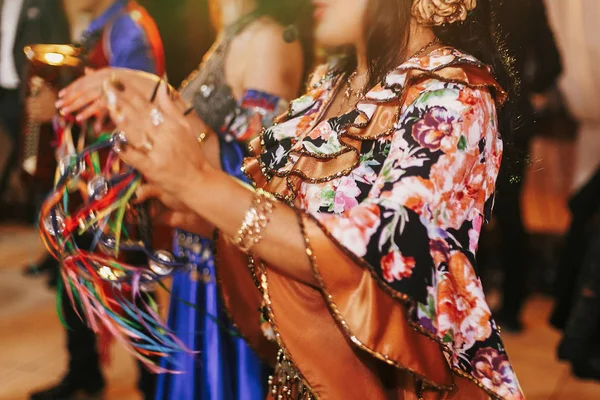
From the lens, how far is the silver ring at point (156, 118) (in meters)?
0.86

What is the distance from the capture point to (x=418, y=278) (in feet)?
2.82

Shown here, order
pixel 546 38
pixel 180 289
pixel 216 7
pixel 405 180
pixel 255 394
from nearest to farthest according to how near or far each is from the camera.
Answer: pixel 405 180
pixel 255 394
pixel 180 289
pixel 216 7
pixel 546 38

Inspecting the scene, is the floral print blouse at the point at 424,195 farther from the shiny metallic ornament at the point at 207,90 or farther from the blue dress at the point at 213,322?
the shiny metallic ornament at the point at 207,90

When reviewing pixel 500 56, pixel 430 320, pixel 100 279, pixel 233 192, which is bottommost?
pixel 100 279

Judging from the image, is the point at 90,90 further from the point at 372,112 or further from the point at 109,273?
the point at 372,112

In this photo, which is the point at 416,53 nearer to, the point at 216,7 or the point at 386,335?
the point at 386,335

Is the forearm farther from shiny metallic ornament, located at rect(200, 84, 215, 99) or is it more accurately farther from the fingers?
shiny metallic ornament, located at rect(200, 84, 215, 99)

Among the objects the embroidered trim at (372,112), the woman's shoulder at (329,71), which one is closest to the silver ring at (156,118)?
the embroidered trim at (372,112)

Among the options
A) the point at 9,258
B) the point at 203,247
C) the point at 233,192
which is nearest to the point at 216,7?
the point at 203,247

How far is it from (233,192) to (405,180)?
0.76 ft

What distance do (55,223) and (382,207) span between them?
0.62 meters

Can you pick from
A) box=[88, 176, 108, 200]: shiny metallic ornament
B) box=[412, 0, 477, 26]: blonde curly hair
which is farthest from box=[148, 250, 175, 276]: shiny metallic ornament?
box=[412, 0, 477, 26]: blonde curly hair

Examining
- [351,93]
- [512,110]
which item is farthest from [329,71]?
[512,110]

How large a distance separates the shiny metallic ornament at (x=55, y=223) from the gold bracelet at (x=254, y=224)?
1.44ft
